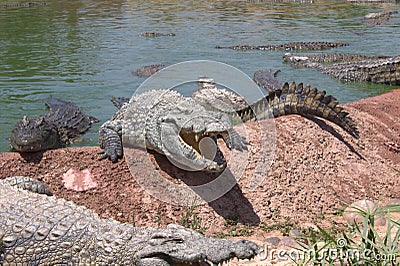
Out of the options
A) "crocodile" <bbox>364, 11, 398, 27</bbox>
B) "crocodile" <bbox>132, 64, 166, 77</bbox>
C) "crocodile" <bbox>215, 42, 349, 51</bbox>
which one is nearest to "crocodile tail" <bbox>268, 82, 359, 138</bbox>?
"crocodile" <bbox>132, 64, 166, 77</bbox>

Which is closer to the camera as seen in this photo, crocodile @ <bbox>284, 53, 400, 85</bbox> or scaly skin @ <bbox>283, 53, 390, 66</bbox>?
crocodile @ <bbox>284, 53, 400, 85</bbox>

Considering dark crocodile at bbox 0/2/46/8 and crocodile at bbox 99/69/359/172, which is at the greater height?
crocodile at bbox 99/69/359/172

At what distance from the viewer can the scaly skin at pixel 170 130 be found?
484cm

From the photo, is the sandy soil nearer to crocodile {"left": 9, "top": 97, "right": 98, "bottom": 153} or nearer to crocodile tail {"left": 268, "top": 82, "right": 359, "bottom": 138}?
crocodile tail {"left": 268, "top": 82, "right": 359, "bottom": 138}

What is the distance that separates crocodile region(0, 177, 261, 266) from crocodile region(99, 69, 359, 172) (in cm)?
118

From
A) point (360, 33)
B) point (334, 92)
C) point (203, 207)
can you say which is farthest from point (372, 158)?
point (360, 33)

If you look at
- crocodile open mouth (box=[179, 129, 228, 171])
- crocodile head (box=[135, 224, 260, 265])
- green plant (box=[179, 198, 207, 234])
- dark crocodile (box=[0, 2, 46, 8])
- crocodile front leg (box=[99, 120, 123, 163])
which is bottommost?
green plant (box=[179, 198, 207, 234])

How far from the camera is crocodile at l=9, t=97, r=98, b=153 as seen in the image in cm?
641

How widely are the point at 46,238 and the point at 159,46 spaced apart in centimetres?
1314

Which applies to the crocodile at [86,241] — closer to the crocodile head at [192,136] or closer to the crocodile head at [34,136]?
the crocodile head at [192,136]

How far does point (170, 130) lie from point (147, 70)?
25.5 ft

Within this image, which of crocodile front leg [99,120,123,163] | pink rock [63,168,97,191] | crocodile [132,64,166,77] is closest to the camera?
pink rock [63,168,97,191]

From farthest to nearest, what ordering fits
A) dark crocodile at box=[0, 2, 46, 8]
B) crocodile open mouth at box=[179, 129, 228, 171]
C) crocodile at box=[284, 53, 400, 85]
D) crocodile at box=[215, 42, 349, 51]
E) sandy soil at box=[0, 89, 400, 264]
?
dark crocodile at box=[0, 2, 46, 8], crocodile at box=[215, 42, 349, 51], crocodile at box=[284, 53, 400, 85], sandy soil at box=[0, 89, 400, 264], crocodile open mouth at box=[179, 129, 228, 171]

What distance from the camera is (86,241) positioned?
12.7ft
